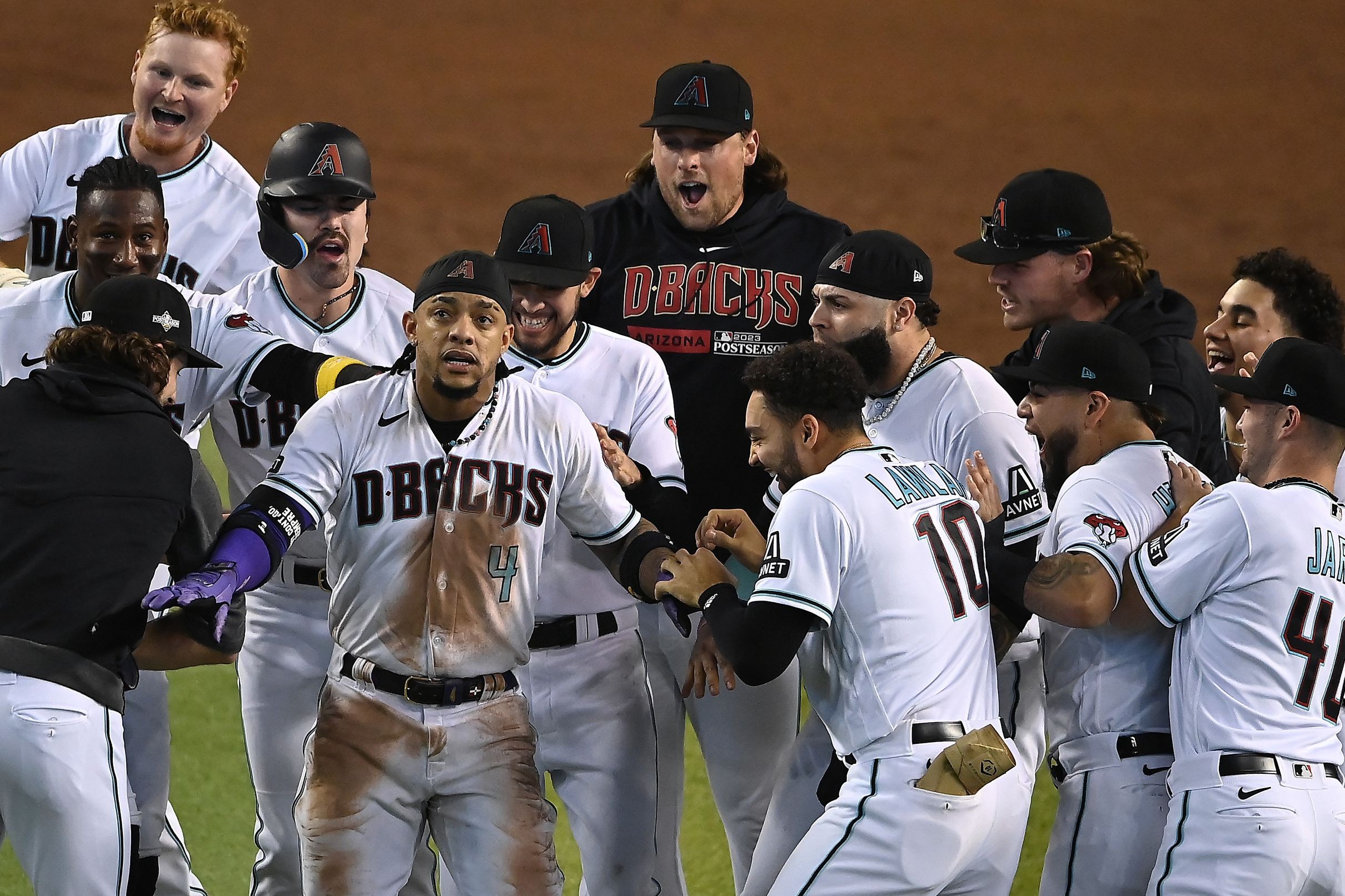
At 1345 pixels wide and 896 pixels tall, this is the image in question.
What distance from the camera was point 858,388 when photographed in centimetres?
378

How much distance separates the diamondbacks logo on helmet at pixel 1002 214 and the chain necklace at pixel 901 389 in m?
0.79

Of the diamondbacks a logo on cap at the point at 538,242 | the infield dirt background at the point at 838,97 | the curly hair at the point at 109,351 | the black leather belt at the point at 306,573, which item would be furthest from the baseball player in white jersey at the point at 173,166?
the infield dirt background at the point at 838,97

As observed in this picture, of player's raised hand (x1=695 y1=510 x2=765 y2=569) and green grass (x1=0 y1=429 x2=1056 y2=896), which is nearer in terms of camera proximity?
player's raised hand (x1=695 y1=510 x2=765 y2=569)

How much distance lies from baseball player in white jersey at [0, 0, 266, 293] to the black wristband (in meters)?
2.34

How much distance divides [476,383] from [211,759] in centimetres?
343

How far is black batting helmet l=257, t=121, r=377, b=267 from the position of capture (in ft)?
15.7

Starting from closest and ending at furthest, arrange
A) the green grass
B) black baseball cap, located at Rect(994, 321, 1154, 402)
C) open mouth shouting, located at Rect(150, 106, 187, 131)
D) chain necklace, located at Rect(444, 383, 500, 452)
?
chain necklace, located at Rect(444, 383, 500, 452) < black baseball cap, located at Rect(994, 321, 1154, 402) < open mouth shouting, located at Rect(150, 106, 187, 131) < the green grass

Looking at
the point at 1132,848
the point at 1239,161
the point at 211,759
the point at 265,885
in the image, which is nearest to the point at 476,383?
the point at 265,885

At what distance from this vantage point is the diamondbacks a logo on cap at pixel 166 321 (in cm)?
389

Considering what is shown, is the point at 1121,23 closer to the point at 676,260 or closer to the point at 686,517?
the point at 676,260

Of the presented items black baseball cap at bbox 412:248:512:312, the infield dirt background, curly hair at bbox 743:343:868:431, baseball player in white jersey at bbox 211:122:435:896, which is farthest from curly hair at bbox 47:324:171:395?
the infield dirt background

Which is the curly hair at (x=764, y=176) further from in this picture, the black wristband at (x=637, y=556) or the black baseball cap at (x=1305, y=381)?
the black baseball cap at (x=1305, y=381)

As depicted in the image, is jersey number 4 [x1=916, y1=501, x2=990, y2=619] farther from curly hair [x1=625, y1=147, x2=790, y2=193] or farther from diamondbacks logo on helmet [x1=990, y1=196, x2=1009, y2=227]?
curly hair [x1=625, y1=147, x2=790, y2=193]

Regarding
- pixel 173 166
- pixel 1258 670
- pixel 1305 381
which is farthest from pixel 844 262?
pixel 173 166
